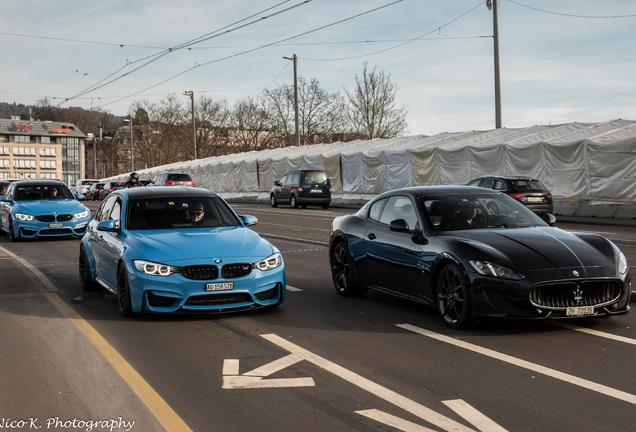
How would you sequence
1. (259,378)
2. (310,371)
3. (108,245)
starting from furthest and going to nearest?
(108,245), (310,371), (259,378)

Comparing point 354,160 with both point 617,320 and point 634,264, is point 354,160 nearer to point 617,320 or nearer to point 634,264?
point 634,264

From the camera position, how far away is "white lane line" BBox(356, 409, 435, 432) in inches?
174

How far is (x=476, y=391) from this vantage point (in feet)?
17.1

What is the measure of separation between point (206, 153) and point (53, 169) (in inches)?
3464

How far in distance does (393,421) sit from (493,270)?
2.71 m

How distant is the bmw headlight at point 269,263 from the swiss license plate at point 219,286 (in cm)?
34

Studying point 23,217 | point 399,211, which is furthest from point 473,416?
point 23,217

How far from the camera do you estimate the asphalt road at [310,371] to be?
15.2 feet

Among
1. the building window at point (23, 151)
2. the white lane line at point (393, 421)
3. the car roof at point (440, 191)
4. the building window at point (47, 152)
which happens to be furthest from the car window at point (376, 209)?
the building window at point (47, 152)

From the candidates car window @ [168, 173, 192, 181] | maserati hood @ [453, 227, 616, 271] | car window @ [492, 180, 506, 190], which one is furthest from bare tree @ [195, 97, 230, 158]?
maserati hood @ [453, 227, 616, 271]

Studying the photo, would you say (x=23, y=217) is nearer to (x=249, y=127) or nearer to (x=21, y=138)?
(x=249, y=127)

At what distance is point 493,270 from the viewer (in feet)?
22.7

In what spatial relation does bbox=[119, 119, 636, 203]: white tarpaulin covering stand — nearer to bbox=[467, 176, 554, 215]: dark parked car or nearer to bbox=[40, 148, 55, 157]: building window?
bbox=[467, 176, 554, 215]: dark parked car

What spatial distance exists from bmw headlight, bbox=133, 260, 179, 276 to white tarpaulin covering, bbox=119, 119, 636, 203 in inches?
840
